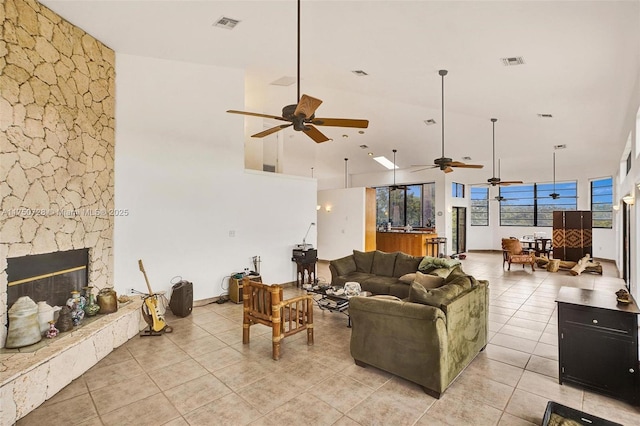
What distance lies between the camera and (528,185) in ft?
43.5

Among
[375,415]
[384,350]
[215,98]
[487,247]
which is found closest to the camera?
[375,415]

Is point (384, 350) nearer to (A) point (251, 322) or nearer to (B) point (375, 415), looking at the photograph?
(B) point (375, 415)

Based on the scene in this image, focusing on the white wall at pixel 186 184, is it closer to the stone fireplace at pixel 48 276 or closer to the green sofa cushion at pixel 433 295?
the stone fireplace at pixel 48 276

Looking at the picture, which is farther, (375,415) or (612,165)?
(612,165)

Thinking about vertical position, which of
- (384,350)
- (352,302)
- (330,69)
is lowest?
(384,350)

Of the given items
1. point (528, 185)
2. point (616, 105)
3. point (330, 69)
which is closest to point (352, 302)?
point (330, 69)

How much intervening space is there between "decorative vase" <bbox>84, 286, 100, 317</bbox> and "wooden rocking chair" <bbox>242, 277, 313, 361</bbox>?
191cm

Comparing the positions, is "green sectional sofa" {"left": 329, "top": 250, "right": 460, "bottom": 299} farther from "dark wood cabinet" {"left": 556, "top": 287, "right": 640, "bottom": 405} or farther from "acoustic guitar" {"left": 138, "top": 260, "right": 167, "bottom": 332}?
"acoustic guitar" {"left": 138, "top": 260, "right": 167, "bottom": 332}

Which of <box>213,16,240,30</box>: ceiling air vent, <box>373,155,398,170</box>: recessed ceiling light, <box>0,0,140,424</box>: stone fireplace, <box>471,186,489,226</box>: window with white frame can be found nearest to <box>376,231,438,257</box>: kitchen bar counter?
<box>373,155,398,170</box>: recessed ceiling light

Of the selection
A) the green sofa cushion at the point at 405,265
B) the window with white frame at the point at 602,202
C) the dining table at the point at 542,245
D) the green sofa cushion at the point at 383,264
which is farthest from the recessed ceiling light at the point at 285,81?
the window with white frame at the point at 602,202

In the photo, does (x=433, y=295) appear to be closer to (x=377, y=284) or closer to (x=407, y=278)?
(x=407, y=278)

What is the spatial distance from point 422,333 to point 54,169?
15.3 feet

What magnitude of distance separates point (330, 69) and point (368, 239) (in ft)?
19.8

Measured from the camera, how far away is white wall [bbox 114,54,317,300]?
516cm
